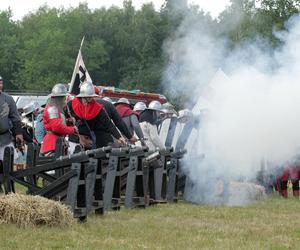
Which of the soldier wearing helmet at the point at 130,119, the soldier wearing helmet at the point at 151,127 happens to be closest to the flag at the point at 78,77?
the soldier wearing helmet at the point at 130,119

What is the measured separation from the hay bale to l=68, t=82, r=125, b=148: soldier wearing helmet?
3186 mm

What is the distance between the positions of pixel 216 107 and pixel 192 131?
2.11 m

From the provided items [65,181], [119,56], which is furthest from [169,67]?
[119,56]

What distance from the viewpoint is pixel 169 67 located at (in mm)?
21344

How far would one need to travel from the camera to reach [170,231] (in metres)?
9.32

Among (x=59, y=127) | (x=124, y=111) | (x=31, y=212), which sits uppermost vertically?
(x=124, y=111)

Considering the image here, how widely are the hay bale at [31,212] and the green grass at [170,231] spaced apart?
0.40ft

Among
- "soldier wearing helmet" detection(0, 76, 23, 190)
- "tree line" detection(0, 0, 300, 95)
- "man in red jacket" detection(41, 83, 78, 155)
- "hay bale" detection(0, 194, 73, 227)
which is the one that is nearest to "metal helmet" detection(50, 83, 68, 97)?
"man in red jacket" detection(41, 83, 78, 155)

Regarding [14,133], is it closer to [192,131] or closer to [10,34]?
[192,131]

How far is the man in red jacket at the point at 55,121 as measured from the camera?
11812 millimetres

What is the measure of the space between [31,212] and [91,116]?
3550 mm

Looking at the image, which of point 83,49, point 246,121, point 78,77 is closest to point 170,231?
point 246,121

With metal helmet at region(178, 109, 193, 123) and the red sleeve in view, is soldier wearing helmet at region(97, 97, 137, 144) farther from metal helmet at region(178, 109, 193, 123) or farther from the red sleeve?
metal helmet at region(178, 109, 193, 123)

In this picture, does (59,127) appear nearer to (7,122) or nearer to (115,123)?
(7,122)
